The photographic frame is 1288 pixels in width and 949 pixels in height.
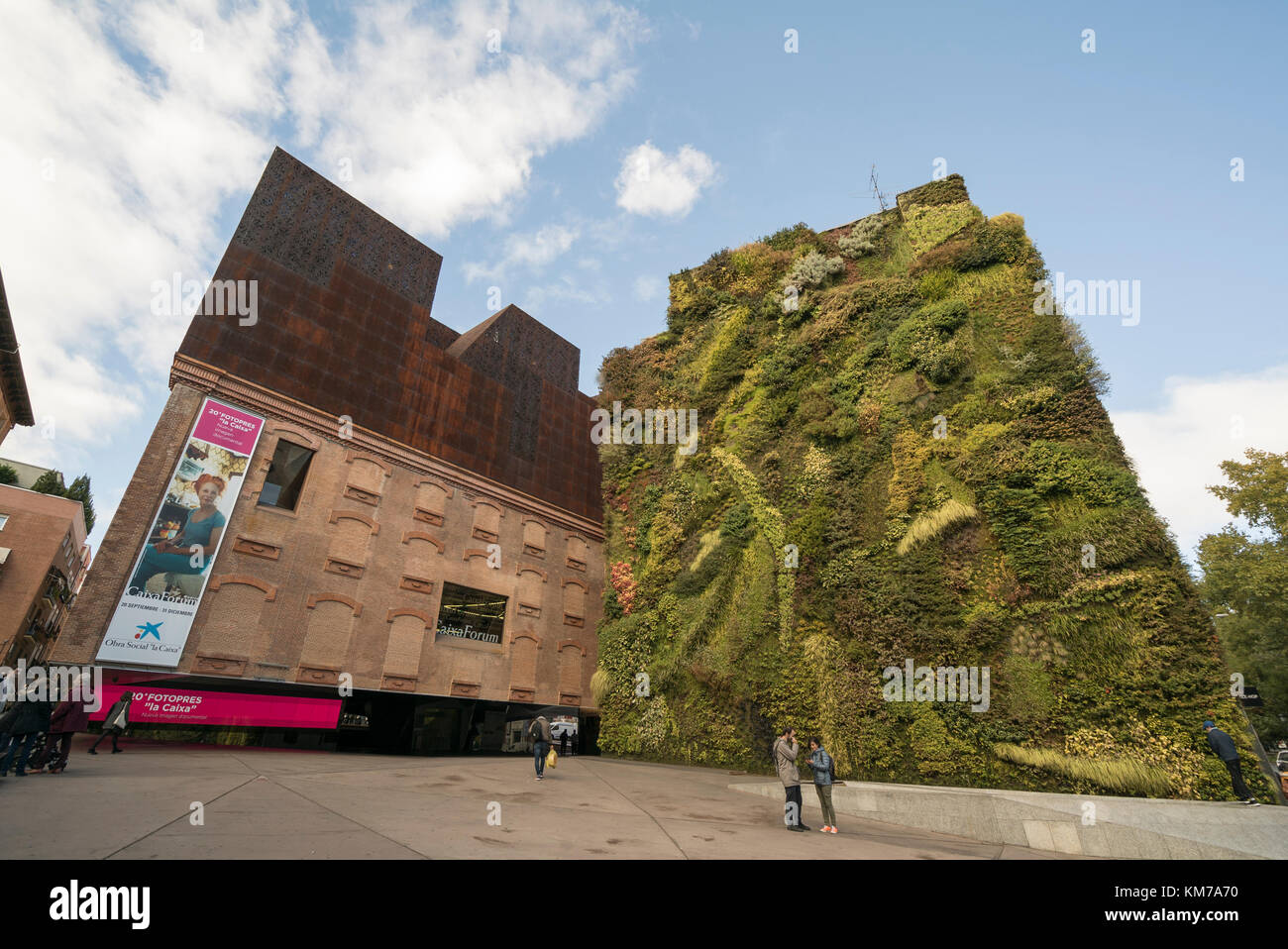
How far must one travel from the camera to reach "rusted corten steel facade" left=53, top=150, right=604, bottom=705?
20531 millimetres

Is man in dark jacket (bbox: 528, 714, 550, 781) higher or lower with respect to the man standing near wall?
lower

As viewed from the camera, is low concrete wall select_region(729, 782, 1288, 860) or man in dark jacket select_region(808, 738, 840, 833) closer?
low concrete wall select_region(729, 782, 1288, 860)

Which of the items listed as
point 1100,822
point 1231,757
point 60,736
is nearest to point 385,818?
point 60,736

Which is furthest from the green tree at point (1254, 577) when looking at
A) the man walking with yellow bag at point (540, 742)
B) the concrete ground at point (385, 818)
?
the man walking with yellow bag at point (540, 742)

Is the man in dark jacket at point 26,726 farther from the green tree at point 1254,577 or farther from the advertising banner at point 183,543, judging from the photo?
the green tree at point 1254,577

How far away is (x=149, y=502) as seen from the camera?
63.5ft

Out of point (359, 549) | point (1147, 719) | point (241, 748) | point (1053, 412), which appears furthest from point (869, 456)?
point (241, 748)

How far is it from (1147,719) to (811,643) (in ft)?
27.5

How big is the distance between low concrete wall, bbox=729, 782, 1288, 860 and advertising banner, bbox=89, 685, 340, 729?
20016 mm

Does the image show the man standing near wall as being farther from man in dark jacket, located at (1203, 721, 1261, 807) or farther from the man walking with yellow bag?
man in dark jacket, located at (1203, 721, 1261, 807)

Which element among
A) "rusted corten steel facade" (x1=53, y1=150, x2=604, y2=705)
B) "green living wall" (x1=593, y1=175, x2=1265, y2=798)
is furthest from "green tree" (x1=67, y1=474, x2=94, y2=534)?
"green living wall" (x1=593, y1=175, x2=1265, y2=798)

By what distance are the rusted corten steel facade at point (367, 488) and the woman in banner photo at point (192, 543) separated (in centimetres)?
48

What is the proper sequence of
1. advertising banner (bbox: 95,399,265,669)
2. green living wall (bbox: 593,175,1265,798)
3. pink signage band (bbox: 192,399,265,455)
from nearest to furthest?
green living wall (bbox: 593,175,1265,798) < advertising banner (bbox: 95,399,265,669) < pink signage band (bbox: 192,399,265,455)
